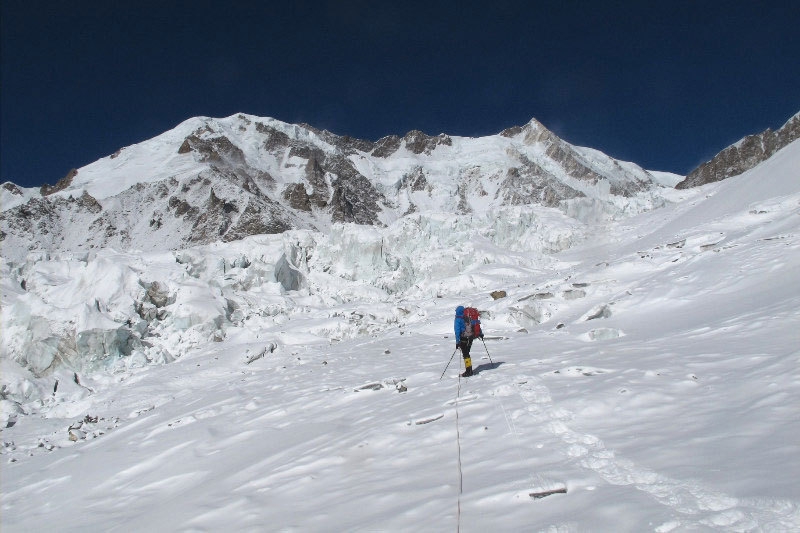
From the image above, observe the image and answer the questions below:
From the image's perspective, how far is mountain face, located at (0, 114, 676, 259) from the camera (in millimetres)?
103938

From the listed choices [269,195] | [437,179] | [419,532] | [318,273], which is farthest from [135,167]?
[419,532]

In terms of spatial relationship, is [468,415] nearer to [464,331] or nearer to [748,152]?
[464,331]

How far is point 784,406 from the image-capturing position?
497 centimetres

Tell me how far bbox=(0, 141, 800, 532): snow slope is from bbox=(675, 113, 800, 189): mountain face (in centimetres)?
9970

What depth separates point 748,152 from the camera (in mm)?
112062

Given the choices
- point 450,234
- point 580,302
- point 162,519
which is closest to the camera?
point 162,519

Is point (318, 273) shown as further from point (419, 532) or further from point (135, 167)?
point (135, 167)

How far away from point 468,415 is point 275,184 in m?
130

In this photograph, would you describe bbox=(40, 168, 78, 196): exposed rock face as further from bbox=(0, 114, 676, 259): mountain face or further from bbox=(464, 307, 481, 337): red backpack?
bbox=(464, 307, 481, 337): red backpack

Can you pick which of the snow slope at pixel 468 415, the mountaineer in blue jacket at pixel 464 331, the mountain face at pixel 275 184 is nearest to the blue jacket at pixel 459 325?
the mountaineer in blue jacket at pixel 464 331

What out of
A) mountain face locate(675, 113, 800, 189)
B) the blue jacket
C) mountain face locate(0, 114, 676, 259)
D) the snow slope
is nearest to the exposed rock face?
mountain face locate(0, 114, 676, 259)

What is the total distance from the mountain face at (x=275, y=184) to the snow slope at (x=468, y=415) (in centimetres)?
7324

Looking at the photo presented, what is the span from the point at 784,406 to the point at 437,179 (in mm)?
147146

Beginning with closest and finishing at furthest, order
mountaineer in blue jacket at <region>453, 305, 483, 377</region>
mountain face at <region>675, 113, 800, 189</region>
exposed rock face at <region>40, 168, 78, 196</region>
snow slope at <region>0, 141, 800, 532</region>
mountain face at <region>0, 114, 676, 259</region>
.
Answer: snow slope at <region>0, 141, 800, 532</region> → mountaineer in blue jacket at <region>453, 305, 483, 377</region> → mountain face at <region>0, 114, 676, 259</region> → mountain face at <region>675, 113, 800, 189</region> → exposed rock face at <region>40, 168, 78, 196</region>
